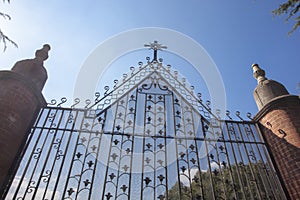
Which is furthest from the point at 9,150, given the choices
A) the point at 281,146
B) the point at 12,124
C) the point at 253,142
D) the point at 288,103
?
the point at 288,103

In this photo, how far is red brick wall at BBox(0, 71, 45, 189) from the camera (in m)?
3.07

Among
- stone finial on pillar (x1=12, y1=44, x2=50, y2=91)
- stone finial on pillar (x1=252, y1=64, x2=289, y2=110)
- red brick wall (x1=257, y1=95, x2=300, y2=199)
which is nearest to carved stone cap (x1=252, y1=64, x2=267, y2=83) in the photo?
stone finial on pillar (x1=252, y1=64, x2=289, y2=110)

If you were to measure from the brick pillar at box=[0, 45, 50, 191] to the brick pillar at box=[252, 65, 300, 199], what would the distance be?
4.58 meters

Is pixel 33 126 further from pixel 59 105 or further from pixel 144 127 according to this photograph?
pixel 144 127

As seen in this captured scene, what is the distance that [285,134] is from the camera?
12.2 feet

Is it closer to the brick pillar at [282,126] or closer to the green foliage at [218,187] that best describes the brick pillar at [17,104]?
the green foliage at [218,187]

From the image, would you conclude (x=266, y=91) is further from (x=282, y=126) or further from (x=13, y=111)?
(x=13, y=111)

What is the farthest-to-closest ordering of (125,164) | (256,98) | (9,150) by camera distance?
(256,98)
(125,164)
(9,150)

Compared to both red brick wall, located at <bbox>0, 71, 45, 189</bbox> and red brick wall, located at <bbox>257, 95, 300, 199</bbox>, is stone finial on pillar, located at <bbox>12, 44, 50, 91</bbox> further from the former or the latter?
red brick wall, located at <bbox>257, 95, 300, 199</bbox>

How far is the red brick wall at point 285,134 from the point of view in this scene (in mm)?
3418

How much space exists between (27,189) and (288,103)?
4.96 meters

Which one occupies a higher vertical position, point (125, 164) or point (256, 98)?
point (256, 98)

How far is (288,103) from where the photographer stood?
3971mm

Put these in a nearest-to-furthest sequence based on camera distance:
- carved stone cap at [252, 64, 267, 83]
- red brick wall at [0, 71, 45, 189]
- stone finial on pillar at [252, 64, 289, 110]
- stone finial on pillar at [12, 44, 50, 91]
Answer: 1. red brick wall at [0, 71, 45, 189]
2. stone finial on pillar at [12, 44, 50, 91]
3. stone finial on pillar at [252, 64, 289, 110]
4. carved stone cap at [252, 64, 267, 83]
